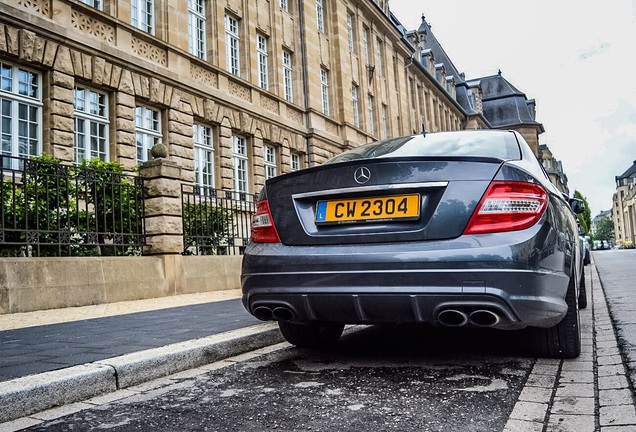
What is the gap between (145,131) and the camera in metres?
15.2

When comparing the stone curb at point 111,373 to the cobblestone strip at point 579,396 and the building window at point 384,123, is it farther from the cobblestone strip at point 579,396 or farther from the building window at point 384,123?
the building window at point 384,123

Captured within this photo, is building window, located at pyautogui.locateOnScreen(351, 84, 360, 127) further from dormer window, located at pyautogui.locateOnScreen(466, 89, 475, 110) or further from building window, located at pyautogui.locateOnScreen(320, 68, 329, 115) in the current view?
dormer window, located at pyautogui.locateOnScreen(466, 89, 475, 110)

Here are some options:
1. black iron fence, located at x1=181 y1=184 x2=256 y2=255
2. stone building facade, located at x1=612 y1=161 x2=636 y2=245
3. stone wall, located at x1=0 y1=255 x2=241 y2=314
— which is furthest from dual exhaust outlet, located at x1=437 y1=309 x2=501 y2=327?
stone building facade, located at x1=612 y1=161 x2=636 y2=245

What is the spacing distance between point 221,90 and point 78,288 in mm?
11161

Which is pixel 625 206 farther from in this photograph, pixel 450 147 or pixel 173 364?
pixel 173 364

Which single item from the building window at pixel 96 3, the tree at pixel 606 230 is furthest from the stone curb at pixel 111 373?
the tree at pixel 606 230

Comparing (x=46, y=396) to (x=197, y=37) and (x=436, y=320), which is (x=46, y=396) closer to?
(x=436, y=320)

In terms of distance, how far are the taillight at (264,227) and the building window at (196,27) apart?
14.7 meters

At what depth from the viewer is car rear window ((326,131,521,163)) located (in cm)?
360

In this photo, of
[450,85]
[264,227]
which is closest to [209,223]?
[264,227]

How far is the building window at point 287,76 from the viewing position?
2289 cm

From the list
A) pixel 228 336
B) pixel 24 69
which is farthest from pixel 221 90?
pixel 228 336

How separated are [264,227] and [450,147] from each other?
1353 millimetres

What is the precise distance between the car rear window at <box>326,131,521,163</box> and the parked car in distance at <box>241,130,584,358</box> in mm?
22
